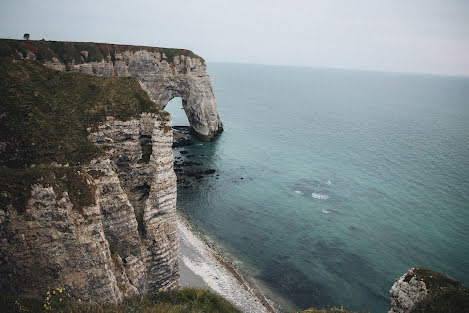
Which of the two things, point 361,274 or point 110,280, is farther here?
point 361,274

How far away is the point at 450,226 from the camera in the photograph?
43344 mm

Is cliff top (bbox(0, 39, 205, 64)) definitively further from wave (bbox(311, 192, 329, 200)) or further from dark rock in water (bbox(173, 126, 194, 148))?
wave (bbox(311, 192, 329, 200))

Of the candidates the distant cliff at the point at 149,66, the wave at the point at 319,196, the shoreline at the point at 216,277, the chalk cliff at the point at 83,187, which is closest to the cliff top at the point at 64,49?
the distant cliff at the point at 149,66

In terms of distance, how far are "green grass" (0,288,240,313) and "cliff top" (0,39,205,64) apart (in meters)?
35.9

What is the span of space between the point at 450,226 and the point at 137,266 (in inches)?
1882

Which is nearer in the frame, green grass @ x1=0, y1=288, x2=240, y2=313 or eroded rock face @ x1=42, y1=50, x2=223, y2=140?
green grass @ x1=0, y1=288, x2=240, y2=313

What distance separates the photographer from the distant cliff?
4666 cm

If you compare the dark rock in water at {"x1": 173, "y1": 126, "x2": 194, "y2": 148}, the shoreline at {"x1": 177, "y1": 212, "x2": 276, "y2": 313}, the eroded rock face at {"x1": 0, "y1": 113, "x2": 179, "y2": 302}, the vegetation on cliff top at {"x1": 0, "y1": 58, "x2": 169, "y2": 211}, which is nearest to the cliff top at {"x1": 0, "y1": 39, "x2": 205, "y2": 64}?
the vegetation on cliff top at {"x1": 0, "y1": 58, "x2": 169, "y2": 211}

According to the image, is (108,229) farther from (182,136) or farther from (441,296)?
(182,136)

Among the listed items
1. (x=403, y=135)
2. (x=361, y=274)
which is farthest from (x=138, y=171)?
(x=403, y=135)

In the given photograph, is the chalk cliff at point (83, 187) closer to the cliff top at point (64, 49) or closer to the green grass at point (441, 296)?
the green grass at point (441, 296)

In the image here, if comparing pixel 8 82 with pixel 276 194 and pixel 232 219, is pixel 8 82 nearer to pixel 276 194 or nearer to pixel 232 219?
pixel 232 219

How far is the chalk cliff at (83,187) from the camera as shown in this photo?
14.5 m

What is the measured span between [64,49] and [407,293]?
60587 mm
